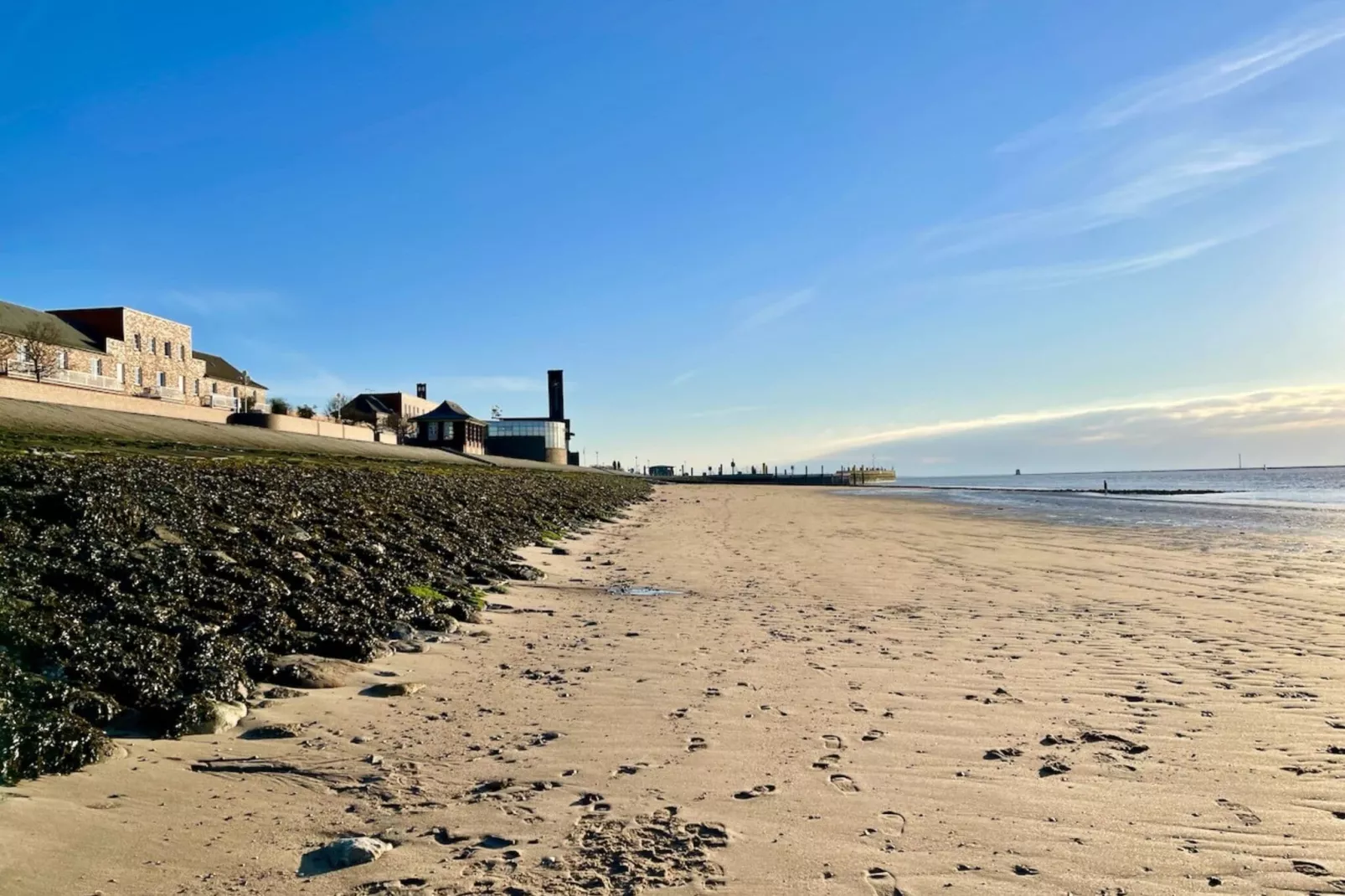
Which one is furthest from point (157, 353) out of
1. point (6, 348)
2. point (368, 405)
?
point (368, 405)

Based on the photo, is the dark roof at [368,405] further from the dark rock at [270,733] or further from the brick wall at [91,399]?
the dark rock at [270,733]

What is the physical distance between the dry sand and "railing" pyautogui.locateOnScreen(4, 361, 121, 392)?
1764 inches

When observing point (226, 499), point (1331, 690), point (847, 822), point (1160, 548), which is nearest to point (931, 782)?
point (847, 822)

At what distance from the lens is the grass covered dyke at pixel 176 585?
4.84 meters

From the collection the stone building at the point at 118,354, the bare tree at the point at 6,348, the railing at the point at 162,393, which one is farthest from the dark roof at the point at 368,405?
the bare tree at the point at 6,348

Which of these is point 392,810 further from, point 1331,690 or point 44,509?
point 1331,690

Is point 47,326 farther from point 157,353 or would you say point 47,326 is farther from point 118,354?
point 157,353

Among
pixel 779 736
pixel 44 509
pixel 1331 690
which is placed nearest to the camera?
pixel 779 736

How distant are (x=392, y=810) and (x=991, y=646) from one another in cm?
631

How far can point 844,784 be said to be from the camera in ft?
15.5

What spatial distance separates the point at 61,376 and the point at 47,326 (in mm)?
7616

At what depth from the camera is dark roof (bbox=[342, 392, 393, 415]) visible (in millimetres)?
97438

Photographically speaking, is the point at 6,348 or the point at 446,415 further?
the point at 446,415

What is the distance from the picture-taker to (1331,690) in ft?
22.1
